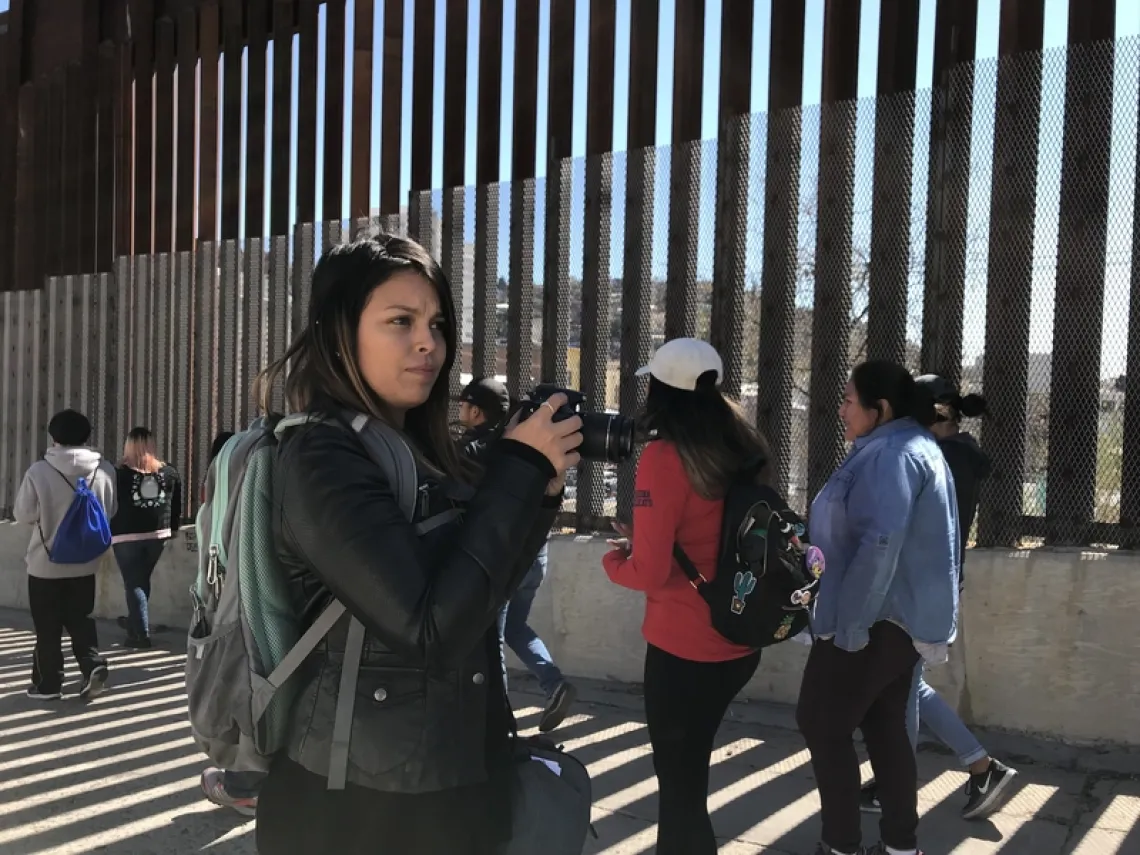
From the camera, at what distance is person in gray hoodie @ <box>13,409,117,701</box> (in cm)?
595

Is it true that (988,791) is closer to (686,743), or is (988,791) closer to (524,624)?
(686,743)

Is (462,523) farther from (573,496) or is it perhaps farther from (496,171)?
(496,171)

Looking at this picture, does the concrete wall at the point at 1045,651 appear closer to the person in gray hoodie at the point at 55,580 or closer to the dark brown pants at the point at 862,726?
the dark brown pants at the point at 862,726

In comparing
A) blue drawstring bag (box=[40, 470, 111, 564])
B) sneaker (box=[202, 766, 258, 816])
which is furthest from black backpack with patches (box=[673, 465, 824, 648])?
blue drawstring bag (box=[40, 470, 111, 564])

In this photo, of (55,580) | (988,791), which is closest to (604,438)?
(988,791)

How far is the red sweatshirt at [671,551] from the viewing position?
9.67 ft

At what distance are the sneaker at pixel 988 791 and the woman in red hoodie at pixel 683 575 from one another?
61.0 inches

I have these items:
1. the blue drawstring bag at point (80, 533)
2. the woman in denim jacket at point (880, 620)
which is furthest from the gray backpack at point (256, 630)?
the blue drawstring bag at point (80, 533)

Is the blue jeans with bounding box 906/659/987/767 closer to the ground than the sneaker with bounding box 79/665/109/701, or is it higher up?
higher up

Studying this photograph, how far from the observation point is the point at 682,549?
302 cm

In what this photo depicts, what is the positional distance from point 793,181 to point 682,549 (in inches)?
129

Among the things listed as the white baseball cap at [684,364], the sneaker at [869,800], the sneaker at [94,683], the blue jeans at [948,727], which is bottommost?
the sneaker at [94,683]

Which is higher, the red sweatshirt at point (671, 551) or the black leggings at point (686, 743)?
the red sweatshirt at point (671, 551)

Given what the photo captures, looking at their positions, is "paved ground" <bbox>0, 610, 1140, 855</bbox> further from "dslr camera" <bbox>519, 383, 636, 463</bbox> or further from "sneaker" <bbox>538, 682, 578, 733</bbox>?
"dslr camera" <bbox>519, 383, 636, 463</bbox>
